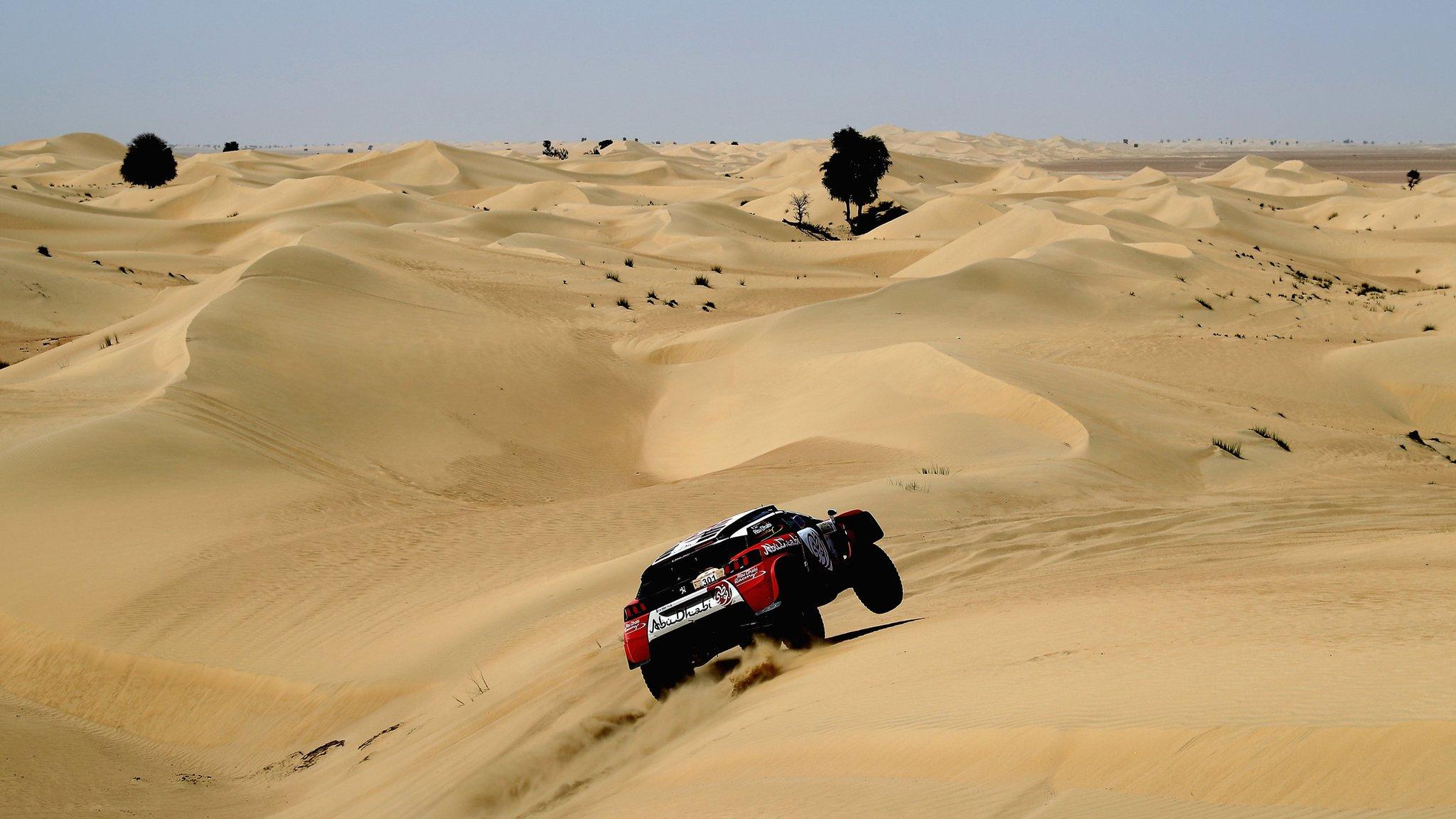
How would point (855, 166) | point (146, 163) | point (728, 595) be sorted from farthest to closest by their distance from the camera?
point (146, 163) → point (855, 166) → point (728, 595)

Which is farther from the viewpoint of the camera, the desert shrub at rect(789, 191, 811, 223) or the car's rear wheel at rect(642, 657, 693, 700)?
the desert shrub at rect(789, 191, 811, 223)

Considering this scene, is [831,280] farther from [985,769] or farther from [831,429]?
[985,769]

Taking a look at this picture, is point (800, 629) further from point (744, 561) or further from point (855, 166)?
point (855, 166)

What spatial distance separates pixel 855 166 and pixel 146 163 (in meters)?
44.4

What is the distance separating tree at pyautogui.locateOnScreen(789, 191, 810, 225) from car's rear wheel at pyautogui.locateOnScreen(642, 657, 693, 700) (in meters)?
57.5

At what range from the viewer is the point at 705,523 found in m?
13.1

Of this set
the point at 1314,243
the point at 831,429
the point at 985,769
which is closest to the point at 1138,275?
the point at 831,429

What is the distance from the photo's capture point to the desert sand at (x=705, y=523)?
5.14m

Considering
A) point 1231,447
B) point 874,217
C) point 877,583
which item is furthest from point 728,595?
point 874,217

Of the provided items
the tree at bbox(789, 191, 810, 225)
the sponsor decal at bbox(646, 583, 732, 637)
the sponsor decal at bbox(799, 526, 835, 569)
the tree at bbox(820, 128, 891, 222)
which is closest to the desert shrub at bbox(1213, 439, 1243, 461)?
the sponsor decal at bbox(799, 526, 835, 569)

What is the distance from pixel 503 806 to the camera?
255 inches

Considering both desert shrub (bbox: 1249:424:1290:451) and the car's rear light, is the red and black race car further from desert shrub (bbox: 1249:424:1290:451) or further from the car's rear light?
desert shrub (bbox: 1249:424:1290:451)

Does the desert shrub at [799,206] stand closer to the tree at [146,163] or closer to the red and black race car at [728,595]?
the tree at [146,163]

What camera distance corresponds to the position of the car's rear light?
23.3 feet
